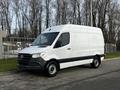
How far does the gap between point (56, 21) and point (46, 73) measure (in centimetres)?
4952

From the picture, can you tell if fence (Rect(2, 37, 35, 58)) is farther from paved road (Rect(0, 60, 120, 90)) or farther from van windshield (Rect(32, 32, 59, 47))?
paved road (Rect(0, 60, 120, 90))

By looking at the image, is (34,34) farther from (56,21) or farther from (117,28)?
(117,28)

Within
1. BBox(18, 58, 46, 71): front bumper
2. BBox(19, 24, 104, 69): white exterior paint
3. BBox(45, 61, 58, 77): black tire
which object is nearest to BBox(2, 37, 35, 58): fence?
BBox(19, 24, 104, 69): white exterior paint

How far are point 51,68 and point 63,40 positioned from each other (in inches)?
71.2

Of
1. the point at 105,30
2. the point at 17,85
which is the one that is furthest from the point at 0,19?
the point at 17,85

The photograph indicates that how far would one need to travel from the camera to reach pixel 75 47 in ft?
49.9

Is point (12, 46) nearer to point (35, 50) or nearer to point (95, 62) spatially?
point (95, 62)

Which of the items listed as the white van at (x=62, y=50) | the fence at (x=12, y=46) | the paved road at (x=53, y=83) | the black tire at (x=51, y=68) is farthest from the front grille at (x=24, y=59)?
the fence at (x=12, y=46)

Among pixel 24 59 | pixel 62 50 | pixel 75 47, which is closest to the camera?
pixel 24 59

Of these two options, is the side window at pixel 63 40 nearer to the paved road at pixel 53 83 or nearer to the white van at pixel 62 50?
the white van at pixel 62 50

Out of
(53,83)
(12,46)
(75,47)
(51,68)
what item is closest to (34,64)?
(51,68)

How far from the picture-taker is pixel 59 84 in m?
11.4

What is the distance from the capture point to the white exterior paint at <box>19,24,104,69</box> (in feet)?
44.2

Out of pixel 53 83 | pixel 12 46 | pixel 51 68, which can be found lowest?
pixel 53 83
